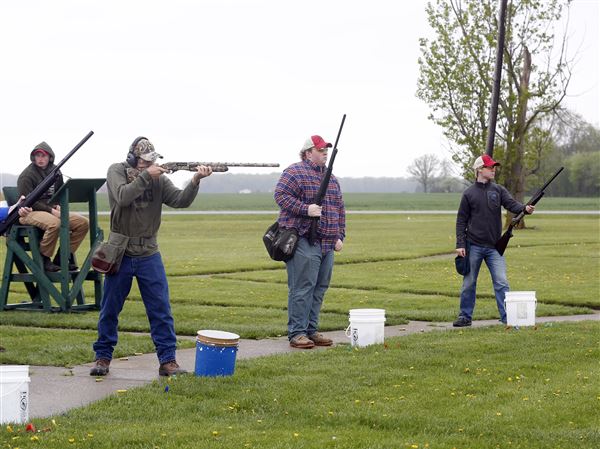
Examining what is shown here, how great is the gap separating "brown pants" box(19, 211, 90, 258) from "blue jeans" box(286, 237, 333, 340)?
14.2 ft

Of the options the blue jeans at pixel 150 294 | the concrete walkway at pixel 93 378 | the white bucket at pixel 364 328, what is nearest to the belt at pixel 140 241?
the blue jeans at pixel 150 294

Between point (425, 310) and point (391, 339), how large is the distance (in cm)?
356

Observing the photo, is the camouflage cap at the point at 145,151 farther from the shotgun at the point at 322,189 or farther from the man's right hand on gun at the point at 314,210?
the shotgun at the point at 322,189

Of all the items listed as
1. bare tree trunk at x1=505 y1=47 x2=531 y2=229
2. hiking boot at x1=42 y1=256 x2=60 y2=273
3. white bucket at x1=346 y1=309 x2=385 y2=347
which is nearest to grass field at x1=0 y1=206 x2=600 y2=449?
white bucket at x1=346 y1=309 x2=385 y2=347

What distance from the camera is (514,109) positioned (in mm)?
42344

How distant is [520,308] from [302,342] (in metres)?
3.01

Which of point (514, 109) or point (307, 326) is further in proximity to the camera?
point (514, 109)

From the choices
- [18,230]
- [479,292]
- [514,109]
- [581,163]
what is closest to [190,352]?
[18,230]

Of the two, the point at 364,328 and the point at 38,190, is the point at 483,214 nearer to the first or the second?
the point at 364,328

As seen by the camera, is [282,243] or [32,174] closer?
[282,243]

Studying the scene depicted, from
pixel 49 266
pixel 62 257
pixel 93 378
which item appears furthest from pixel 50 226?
pixel 93 378

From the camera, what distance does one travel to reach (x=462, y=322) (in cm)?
1308

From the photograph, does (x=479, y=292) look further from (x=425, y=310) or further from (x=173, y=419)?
(x=173, y=419)

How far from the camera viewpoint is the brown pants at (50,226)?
47.1ft
